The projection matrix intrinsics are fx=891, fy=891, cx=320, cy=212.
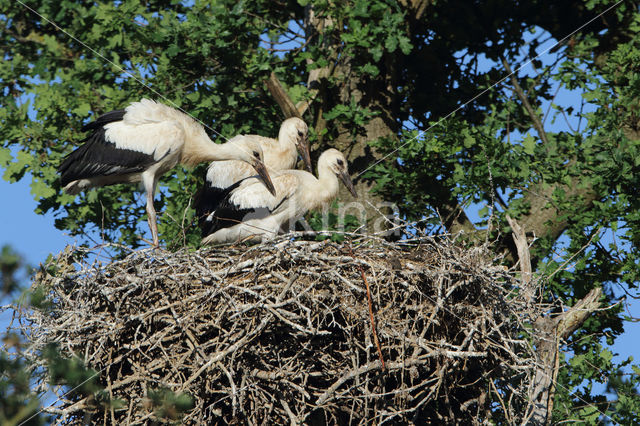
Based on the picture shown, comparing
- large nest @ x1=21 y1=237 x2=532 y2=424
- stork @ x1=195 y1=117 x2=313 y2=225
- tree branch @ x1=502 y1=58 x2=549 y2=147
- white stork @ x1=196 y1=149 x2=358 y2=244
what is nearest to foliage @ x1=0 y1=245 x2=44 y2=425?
large nest @ x1=21 y1=237 x2=532 y2=424

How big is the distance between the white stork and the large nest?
5.96 feet

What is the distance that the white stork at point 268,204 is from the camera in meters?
7.82

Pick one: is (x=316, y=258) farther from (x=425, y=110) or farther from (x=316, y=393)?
(x=425, y=110)

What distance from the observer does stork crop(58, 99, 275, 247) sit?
7.80 meters

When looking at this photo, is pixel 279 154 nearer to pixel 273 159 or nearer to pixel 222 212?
pixel 273 159

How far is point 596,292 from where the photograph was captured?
7.04 meters

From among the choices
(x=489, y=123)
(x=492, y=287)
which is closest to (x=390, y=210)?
(x=489, y=123)

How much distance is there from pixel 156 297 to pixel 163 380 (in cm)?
56

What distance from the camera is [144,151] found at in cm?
784

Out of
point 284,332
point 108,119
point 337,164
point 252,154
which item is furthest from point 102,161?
point 284,332

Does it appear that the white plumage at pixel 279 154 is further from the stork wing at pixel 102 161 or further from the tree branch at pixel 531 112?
the tree branch at pixel 531 112

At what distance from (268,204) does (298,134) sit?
1209 mm

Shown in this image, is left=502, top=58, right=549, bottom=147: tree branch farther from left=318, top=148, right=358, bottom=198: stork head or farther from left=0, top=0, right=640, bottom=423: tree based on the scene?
left=318, top=148, right=358, bottom=198: stork head

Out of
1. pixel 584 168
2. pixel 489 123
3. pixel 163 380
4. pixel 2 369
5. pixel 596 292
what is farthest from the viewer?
pixel 489 123
